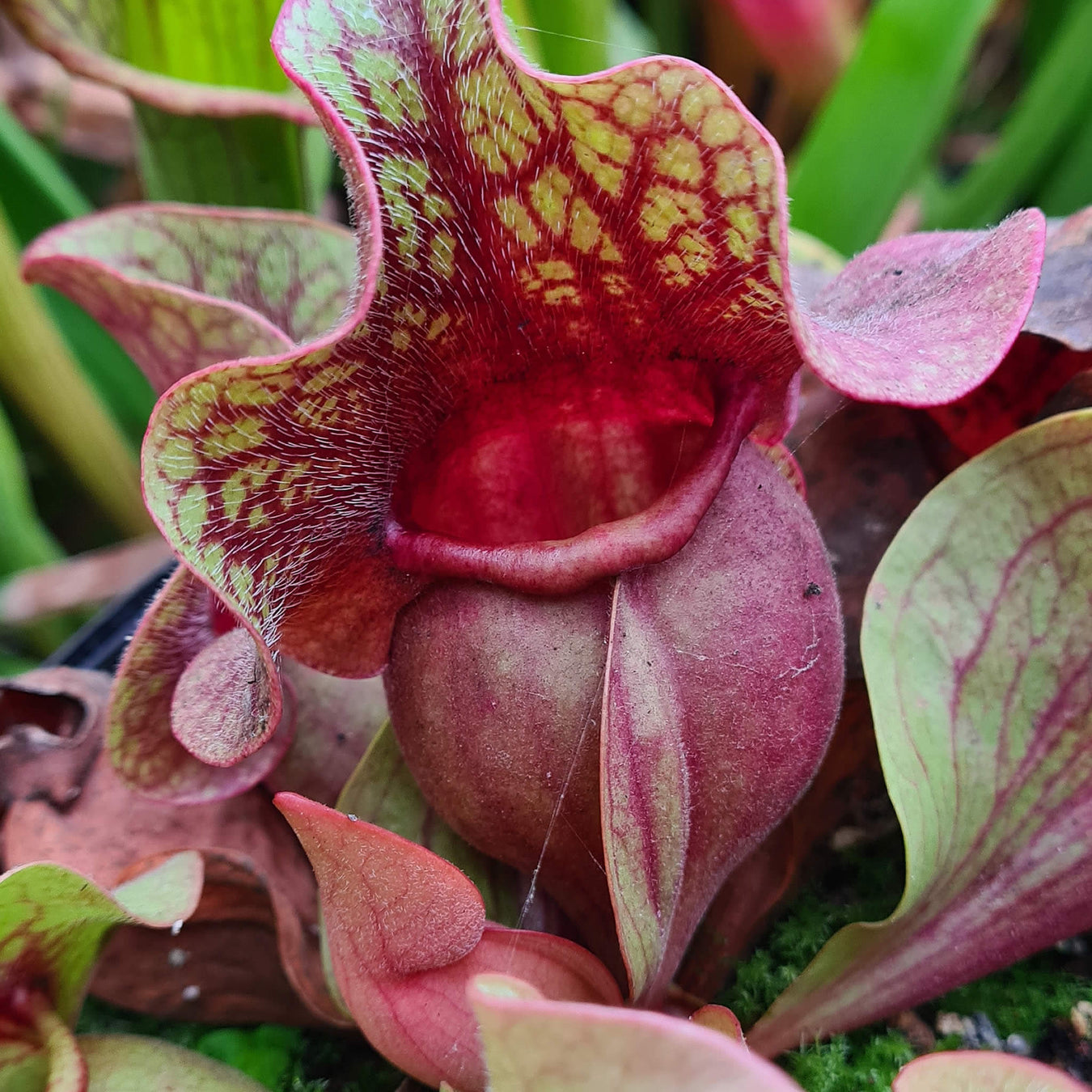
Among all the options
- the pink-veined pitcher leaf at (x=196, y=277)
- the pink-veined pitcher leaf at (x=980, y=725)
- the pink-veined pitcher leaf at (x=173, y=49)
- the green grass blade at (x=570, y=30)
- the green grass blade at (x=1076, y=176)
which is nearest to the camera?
the pink-veined pitcher leaf at (x=980, y=725)

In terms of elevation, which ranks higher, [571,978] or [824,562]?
[824,562]

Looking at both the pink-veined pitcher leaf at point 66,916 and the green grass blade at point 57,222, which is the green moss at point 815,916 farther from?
the green grass blade at point 57,222

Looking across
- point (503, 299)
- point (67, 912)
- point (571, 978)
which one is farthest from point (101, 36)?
point (571, 978)

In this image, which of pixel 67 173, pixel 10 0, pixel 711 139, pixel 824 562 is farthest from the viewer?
pixel 67 173

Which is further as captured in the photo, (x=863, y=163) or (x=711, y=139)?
(x=863, y=163)

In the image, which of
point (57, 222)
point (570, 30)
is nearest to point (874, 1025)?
point (570, 30)

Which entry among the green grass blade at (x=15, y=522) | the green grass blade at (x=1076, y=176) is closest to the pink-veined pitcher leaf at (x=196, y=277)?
the green grass blade at (x=15, y=522)

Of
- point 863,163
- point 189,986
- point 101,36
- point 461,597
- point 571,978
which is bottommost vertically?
point 189,986

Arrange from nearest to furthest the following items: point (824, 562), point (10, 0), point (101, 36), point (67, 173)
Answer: point (824, 562)
point (10, 0)
point (101, 36)
point (67, 173)

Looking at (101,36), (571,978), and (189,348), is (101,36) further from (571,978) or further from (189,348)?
(571,978)
